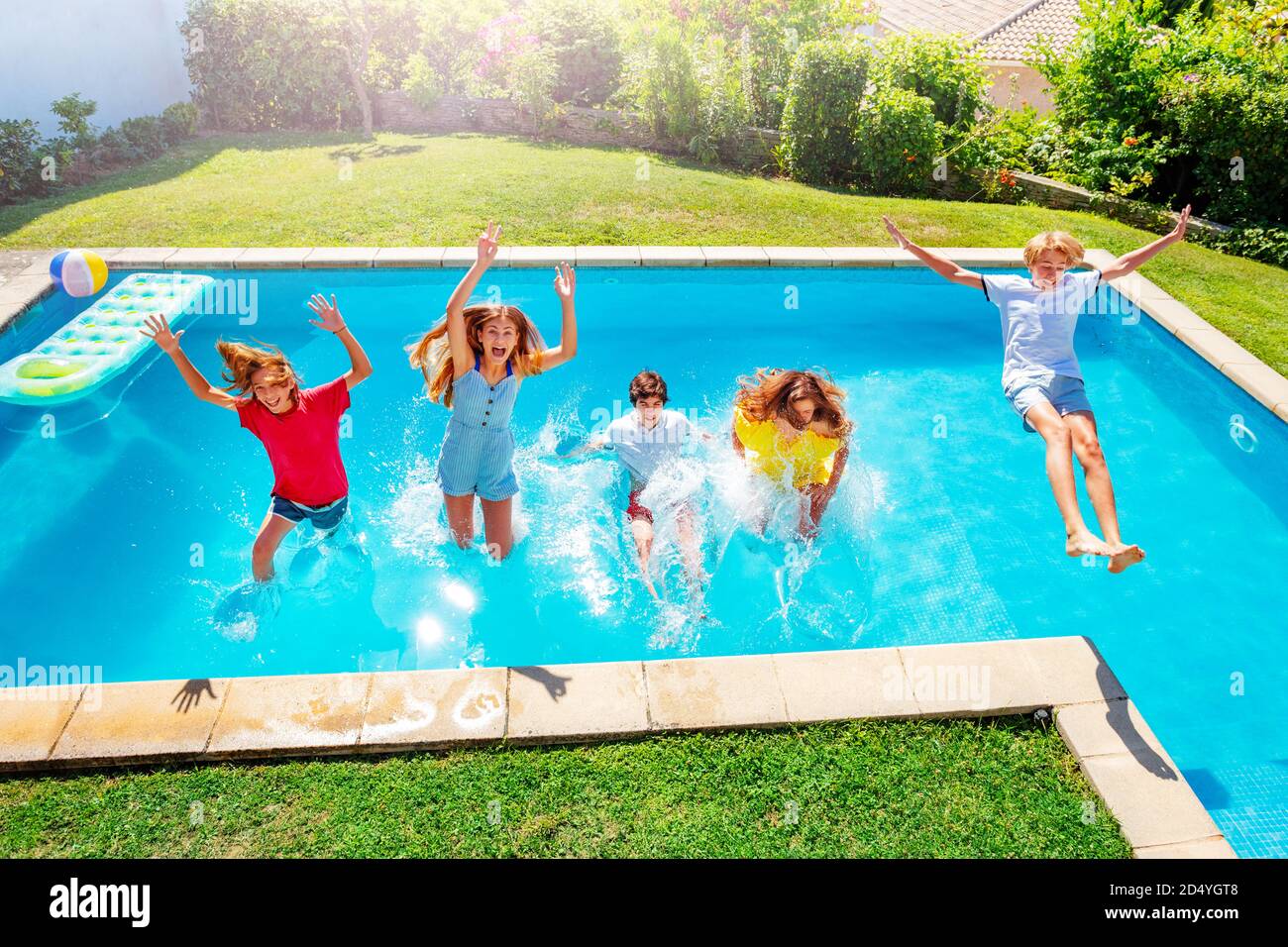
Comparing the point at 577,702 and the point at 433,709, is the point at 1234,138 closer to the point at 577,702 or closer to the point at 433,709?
the point at 577,702

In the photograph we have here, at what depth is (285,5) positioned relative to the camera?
17.5 metres

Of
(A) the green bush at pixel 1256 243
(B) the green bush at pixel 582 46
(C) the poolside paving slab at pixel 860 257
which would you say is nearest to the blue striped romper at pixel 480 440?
(C) the poolside paving slab at pixel 860 257

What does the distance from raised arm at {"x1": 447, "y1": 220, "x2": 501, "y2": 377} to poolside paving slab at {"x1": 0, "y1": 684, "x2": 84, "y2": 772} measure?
2670 mm

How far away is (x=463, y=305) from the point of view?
174 inches

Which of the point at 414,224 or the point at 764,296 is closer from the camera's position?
the point at 764,296

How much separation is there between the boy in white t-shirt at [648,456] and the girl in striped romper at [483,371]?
0.95 metres

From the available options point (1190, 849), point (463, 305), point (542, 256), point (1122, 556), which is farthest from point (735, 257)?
point (1190, 849)

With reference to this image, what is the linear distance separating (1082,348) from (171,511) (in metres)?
9.86

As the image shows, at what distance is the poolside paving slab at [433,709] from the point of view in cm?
391

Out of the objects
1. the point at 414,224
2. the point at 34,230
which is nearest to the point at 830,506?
the point at 414,224

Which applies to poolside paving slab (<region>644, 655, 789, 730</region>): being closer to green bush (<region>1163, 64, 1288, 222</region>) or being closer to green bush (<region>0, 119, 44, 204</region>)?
green bush (<region>1163, 64, 1288, 222</region>)

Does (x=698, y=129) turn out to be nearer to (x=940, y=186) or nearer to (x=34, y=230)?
(x=940, y=186)

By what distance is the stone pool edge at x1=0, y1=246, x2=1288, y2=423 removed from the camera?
8.69 m

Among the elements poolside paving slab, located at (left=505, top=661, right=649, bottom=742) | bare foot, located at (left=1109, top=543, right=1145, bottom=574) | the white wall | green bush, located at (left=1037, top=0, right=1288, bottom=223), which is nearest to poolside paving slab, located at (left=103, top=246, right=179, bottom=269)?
the white wall
